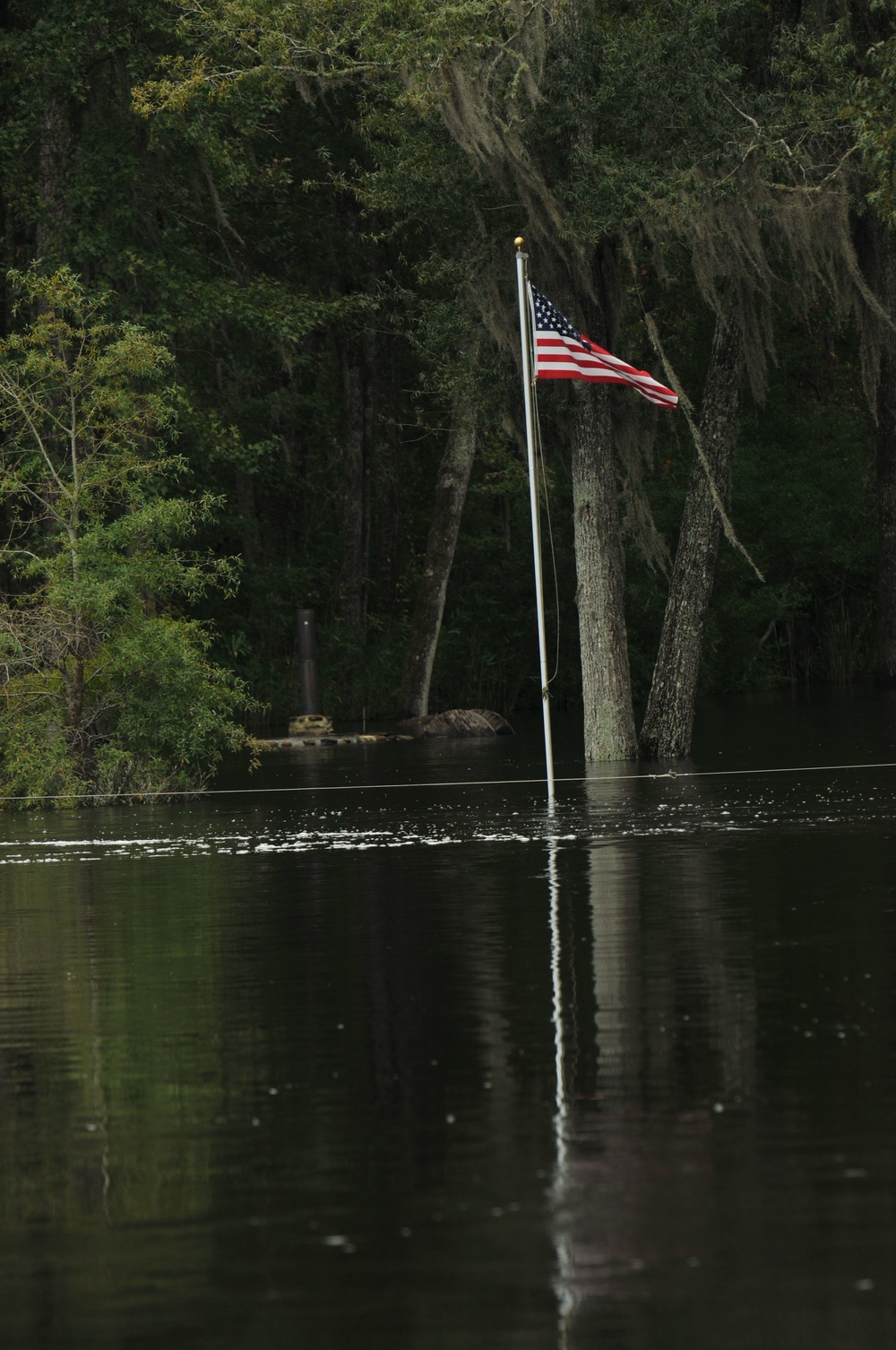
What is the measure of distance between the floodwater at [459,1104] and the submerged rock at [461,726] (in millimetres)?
22826

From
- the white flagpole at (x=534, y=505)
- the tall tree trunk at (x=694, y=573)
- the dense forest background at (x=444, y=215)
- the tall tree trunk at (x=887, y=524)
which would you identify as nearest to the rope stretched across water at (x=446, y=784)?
the dense forest background at (x=444, y=215)

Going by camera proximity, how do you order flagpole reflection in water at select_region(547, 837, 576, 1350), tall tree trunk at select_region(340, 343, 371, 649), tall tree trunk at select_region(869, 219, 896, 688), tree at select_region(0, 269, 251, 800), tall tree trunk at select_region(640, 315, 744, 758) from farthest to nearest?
tall tree trunk at select_region(869, 219, 896, 688) → tall tree trunk at select_region(340, 343, 371, 649) → tall tree trunk at select_region(640, 315, 744, 758) → tree at select_region(0, 269, 251, 800) → flagpole reflection in water at select_region(547, 837, 576, 1350)

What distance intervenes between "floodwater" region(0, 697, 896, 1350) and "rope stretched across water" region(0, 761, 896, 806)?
8.42 meters

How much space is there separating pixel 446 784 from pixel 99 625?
4.18 meters

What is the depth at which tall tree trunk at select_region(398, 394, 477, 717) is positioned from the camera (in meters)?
40.1

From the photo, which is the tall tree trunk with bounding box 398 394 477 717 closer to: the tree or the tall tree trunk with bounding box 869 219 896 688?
the tall tree trunk with bounding box 869 219 896 688

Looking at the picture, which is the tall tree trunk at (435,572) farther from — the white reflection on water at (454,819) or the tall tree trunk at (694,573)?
the white reflection on water at (454,819)

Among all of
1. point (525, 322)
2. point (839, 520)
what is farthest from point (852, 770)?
point (839, 520)

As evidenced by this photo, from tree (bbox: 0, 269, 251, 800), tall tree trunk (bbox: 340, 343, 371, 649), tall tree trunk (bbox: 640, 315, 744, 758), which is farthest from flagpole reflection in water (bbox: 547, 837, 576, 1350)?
tall tree trunk (bbox: 340, 343, 371, 649)

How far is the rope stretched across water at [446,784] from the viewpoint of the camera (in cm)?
2341

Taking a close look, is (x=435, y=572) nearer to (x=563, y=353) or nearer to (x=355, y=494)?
(x=355, y=494)

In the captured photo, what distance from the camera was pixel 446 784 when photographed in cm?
2428

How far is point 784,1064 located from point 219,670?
675 inches

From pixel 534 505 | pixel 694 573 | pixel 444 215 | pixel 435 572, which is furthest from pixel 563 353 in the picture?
pixel 435 572
